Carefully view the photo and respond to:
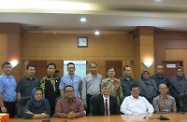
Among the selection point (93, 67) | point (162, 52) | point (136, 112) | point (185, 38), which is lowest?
point (136, 112)

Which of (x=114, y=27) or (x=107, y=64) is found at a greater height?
(x=114, y=27)

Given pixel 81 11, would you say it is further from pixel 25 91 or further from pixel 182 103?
pixel 182 103

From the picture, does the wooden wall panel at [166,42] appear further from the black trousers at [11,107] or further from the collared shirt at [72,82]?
the black trousers at [11,107]

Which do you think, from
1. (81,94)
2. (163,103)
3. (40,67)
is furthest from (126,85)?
(40,67)

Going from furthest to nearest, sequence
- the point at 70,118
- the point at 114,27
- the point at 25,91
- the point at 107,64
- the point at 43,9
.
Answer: the point at 107,64 < the point at 114,27 < the point at 43,9 < the point at 25,91 < the point at 70,118

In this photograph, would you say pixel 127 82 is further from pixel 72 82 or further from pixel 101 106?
pixel 72 82

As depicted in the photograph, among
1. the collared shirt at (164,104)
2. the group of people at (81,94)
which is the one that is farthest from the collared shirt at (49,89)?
the collared shirt at (164,104)

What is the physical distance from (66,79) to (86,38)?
3.66 meters

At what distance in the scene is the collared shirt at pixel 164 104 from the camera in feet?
13.7

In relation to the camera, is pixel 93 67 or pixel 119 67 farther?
pixel 119 67

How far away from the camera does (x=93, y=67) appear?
4.53 metres

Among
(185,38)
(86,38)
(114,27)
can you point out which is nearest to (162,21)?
(114,27)

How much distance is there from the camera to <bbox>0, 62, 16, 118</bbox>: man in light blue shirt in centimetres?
430

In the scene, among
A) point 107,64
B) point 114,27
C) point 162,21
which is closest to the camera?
point 162,21
